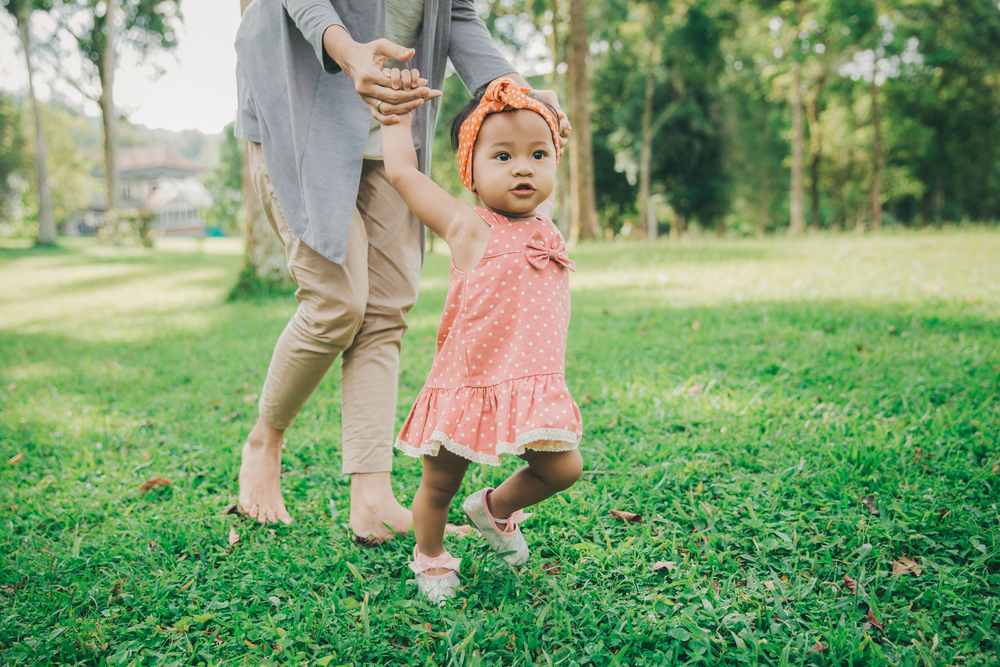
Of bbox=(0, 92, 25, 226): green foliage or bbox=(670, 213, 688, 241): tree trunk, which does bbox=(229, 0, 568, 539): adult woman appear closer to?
bbox=(670, 213, 688, 241): tree trunk

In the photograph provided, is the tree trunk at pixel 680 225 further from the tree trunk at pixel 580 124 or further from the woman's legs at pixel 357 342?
the woman's legs at pixel 357 342

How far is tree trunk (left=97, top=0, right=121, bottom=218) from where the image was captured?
68.6ft

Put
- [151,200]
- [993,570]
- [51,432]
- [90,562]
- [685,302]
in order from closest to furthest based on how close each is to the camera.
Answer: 1. [993,570]
2. [90,562]
3. [51,432]
4. [685,302]
5. [151,200]

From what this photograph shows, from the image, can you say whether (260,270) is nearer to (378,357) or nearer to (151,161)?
(378,357)

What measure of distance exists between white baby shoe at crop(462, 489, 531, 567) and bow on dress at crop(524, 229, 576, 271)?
28.0 inches

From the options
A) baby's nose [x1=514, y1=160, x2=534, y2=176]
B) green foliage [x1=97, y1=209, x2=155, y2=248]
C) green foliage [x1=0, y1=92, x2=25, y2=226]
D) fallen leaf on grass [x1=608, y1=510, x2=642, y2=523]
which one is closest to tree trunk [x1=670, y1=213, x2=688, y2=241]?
green foliage [x1=97, y1=209, x2=155, y2=248]

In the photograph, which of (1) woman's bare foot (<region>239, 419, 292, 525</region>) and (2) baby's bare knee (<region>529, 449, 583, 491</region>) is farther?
(1) woman's bare foot (<region>239, 419, 292, 525</region>)

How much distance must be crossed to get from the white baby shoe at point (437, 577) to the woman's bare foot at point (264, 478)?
2.28 ft

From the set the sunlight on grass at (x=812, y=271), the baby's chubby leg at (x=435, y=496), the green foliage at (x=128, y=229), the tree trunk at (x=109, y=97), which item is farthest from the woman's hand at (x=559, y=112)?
the tree trunk at (x=109, y=97)

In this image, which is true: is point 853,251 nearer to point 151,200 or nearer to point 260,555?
point 260,555

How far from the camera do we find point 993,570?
69.6 inches

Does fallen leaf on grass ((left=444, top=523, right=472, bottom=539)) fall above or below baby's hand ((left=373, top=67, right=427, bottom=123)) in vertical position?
below

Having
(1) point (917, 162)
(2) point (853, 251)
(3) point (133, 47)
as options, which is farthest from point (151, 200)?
(2) point (853, 251)

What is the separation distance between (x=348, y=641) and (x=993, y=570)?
187 centimetres
